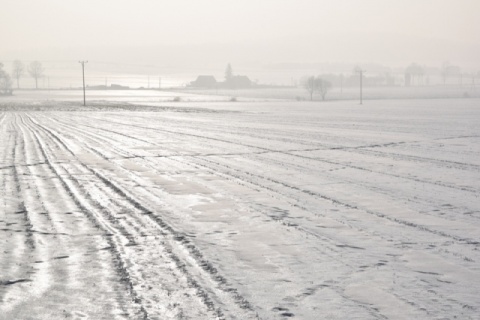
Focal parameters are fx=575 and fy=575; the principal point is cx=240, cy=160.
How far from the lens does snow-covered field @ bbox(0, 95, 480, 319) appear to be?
16.3 feet

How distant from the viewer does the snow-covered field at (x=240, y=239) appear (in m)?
4.98

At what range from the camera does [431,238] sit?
23.7 ft

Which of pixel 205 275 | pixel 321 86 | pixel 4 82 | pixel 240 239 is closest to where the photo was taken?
pixel 205 275

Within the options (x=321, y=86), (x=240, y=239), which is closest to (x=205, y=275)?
(x=240, y=239)

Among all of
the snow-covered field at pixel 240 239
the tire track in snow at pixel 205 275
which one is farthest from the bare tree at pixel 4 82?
the tire track in snow at pixel 205 275

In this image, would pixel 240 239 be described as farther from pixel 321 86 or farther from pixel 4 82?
pixel 4 82

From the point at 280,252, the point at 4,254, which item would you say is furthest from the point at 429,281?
the point at 4,254

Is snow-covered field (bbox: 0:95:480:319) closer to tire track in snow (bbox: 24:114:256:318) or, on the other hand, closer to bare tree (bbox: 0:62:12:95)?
tire track in snow (bbox: 24:114:256:318)

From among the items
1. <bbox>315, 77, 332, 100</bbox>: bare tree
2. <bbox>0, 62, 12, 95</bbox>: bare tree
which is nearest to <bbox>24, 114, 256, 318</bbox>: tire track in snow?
<bbox>315, 77, 332, 100</bbox>: bare tree

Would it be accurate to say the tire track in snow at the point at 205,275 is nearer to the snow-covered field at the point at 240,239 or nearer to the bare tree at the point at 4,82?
the snow-covered field at the point at 240,239

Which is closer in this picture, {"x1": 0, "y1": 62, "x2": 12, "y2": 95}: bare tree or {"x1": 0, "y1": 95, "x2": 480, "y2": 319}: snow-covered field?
{"x1": 0, "y1": 95, "x2": 480, "y2": 319}: snow-covered field

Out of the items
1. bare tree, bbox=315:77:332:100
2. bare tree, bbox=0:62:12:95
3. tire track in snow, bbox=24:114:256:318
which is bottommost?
tire track in snow, bbox=24:114:256:318

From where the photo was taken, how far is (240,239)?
7.21 m

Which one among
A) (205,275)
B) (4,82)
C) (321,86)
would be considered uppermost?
(4,82)
